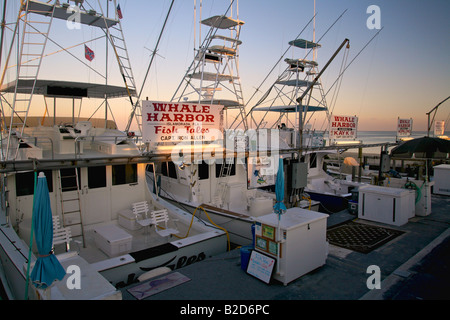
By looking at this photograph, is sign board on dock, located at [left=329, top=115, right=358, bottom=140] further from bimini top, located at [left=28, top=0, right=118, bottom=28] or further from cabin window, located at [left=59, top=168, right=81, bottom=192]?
cabin window, located at [left=59, top=168, right=81, bottom=192]

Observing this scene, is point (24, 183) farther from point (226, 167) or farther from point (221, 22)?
point (221, 22)

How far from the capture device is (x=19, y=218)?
27.5 feet

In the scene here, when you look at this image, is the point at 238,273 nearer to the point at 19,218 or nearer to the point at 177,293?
the point at 177,293

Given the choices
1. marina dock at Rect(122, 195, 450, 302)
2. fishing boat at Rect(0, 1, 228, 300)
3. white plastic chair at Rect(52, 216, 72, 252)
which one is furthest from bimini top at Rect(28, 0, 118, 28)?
marina dock at Rect(122, 195, 450, 302)

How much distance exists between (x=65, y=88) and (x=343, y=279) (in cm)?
1018

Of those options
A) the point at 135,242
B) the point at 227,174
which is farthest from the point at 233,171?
the point at 135,242

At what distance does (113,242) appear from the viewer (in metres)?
7.76

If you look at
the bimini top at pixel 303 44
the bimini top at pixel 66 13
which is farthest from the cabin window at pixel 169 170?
the bimini top at pixel 303 44

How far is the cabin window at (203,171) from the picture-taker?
39.7ft

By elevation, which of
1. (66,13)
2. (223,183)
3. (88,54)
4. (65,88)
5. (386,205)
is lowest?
(386,205)

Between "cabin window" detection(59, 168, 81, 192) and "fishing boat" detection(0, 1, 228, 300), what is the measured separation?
0.09 ft

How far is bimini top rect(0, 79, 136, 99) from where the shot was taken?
938 cm

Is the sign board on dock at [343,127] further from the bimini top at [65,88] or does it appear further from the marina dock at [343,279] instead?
the bimini top at [65,88]

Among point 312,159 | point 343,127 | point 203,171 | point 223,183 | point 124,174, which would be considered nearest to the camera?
point 124,174
